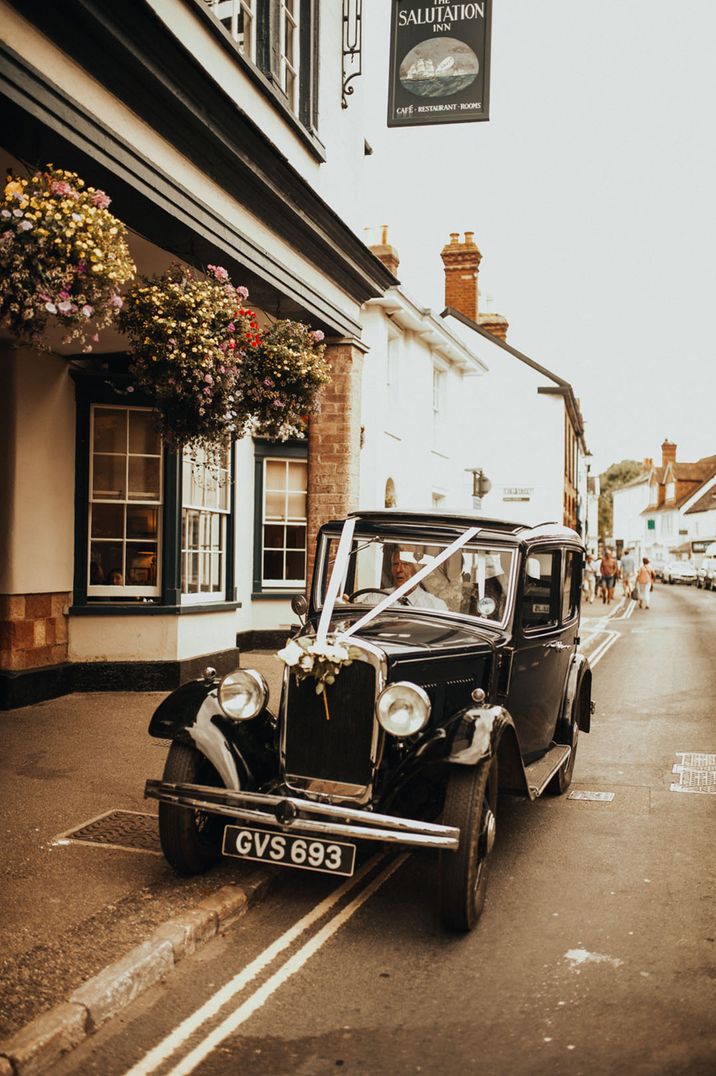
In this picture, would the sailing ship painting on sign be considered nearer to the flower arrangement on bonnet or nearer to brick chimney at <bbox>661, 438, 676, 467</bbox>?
the flower arrangement on bonnet

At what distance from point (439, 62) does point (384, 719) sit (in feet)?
21.4

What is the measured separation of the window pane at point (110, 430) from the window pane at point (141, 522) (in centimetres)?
66

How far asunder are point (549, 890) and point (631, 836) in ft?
3.93

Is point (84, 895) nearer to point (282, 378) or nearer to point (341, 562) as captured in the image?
point (341, 562)

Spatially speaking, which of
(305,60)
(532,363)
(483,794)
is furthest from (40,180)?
(532,363)

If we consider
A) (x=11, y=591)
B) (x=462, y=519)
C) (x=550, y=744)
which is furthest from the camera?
(x=11, y=591)

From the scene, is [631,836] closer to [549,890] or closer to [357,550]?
[549,890]

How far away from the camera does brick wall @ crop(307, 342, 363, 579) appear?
10.1m

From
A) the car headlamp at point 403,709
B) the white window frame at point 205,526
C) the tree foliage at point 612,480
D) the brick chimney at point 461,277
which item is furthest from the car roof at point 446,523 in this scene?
the tree foliage at point 612,480

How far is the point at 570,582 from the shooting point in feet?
23.7

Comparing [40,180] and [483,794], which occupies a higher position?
[40,180]

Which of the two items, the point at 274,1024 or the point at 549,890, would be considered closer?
the point at 274,1024

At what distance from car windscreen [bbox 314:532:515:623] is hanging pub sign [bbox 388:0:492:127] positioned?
4.47 m

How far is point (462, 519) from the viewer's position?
5957 mm
